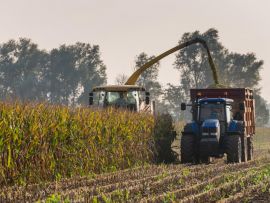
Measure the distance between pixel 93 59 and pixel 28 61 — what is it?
10285 millimetres

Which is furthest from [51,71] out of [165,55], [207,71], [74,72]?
[165,55]

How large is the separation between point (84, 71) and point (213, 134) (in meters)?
77.6

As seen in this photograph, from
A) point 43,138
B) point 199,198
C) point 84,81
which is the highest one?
point 84,81

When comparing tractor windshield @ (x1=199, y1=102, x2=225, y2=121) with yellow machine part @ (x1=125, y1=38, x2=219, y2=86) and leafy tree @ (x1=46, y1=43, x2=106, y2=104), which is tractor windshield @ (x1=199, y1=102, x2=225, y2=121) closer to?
yellow machine part @ (x1=125, y1=38, x2=219, y2=86)

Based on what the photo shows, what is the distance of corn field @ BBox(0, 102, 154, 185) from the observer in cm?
1233

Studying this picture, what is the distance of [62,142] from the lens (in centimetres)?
1409

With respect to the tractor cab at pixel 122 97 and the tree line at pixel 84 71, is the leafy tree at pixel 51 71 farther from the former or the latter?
the tractor cab at pixel 122 97

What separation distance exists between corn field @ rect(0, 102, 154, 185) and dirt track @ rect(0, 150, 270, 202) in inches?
21.9

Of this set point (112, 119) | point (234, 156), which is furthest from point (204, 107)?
point (112, 119)

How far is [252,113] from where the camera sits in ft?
75.0

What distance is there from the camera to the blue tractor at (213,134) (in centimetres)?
1848

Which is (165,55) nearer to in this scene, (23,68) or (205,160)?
(205,160)

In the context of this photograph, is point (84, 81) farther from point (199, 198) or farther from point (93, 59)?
point (199, 198)

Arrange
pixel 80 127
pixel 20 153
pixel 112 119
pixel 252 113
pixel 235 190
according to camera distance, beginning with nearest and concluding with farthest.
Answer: pixel 235 190 → pixel 20 153 → pixel 80 127 → pixel 112 119 → pixel 252 113
